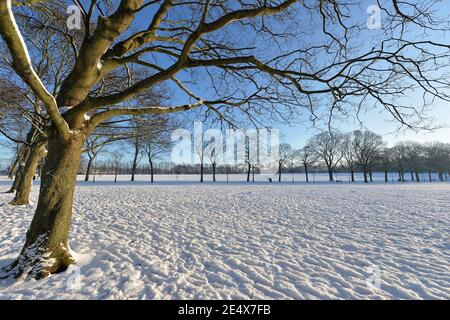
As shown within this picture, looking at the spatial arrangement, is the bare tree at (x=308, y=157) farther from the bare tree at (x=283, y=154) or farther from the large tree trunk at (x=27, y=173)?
the large tree trunk at (x=27, y=173)

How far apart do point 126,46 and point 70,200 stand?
9.59 ft

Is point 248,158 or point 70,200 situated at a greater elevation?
point 248,158

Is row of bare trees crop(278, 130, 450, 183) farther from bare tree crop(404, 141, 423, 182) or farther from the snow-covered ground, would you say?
the snow-covered ground

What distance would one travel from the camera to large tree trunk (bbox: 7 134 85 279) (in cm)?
300

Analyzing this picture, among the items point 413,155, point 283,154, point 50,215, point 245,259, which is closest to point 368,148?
point 283,154

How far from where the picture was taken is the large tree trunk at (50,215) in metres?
3.00

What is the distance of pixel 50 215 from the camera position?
3.06 m

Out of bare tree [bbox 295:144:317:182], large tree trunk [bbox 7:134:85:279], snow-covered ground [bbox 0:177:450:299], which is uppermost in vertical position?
bare tree [bbox 295:144:317:182]

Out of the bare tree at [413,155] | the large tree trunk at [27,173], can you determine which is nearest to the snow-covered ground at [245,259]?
the large tree trunk at [27,173]

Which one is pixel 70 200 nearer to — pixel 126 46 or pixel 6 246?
pixel 6 246

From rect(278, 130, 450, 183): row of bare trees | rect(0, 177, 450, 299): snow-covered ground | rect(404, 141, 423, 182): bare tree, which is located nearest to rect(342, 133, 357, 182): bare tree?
rect(278, 130, 450, 183): row of bare trees
